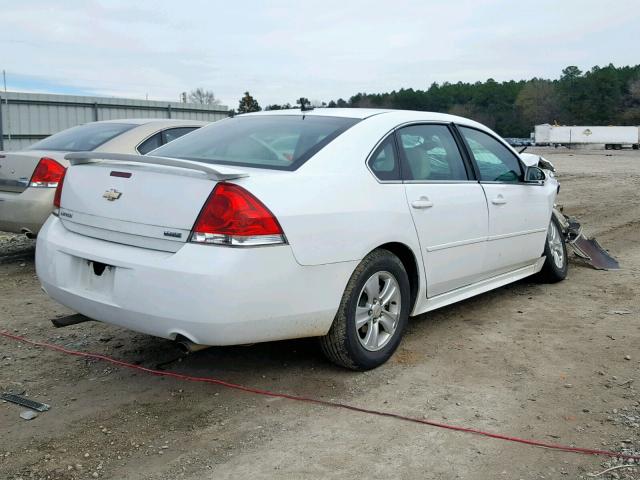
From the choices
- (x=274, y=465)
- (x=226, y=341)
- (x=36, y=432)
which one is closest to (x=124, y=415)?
(x=36, y=432)

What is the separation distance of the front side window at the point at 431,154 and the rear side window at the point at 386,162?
104mm

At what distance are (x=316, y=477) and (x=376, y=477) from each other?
260mm

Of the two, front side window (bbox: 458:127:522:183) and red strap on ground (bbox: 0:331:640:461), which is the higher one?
front side window (bbox: 458:127:522:183)

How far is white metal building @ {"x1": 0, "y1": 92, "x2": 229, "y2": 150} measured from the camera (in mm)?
14469

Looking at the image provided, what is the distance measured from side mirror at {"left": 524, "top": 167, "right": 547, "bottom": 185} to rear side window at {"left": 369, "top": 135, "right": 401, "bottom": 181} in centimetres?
172

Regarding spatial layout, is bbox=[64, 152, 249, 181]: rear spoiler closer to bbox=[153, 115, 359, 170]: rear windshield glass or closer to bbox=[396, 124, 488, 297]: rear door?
bbox=[153, 115, 359, 170]: rear windshield glass

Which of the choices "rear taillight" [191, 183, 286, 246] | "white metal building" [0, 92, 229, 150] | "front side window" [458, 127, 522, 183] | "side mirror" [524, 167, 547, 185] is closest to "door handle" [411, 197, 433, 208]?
"front side window" [458, 127, 522, 183]

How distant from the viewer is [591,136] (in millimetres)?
68312

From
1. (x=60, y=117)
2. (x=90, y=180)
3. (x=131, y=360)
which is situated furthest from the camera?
(x=60, y=117)

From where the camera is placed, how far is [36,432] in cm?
331

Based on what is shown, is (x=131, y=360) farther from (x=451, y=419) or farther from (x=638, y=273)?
(x=638, y=273)

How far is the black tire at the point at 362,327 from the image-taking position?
382 centimetres

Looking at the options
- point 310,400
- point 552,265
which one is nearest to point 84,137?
point 310,400

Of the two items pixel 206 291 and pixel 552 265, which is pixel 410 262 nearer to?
pixel 206 291
